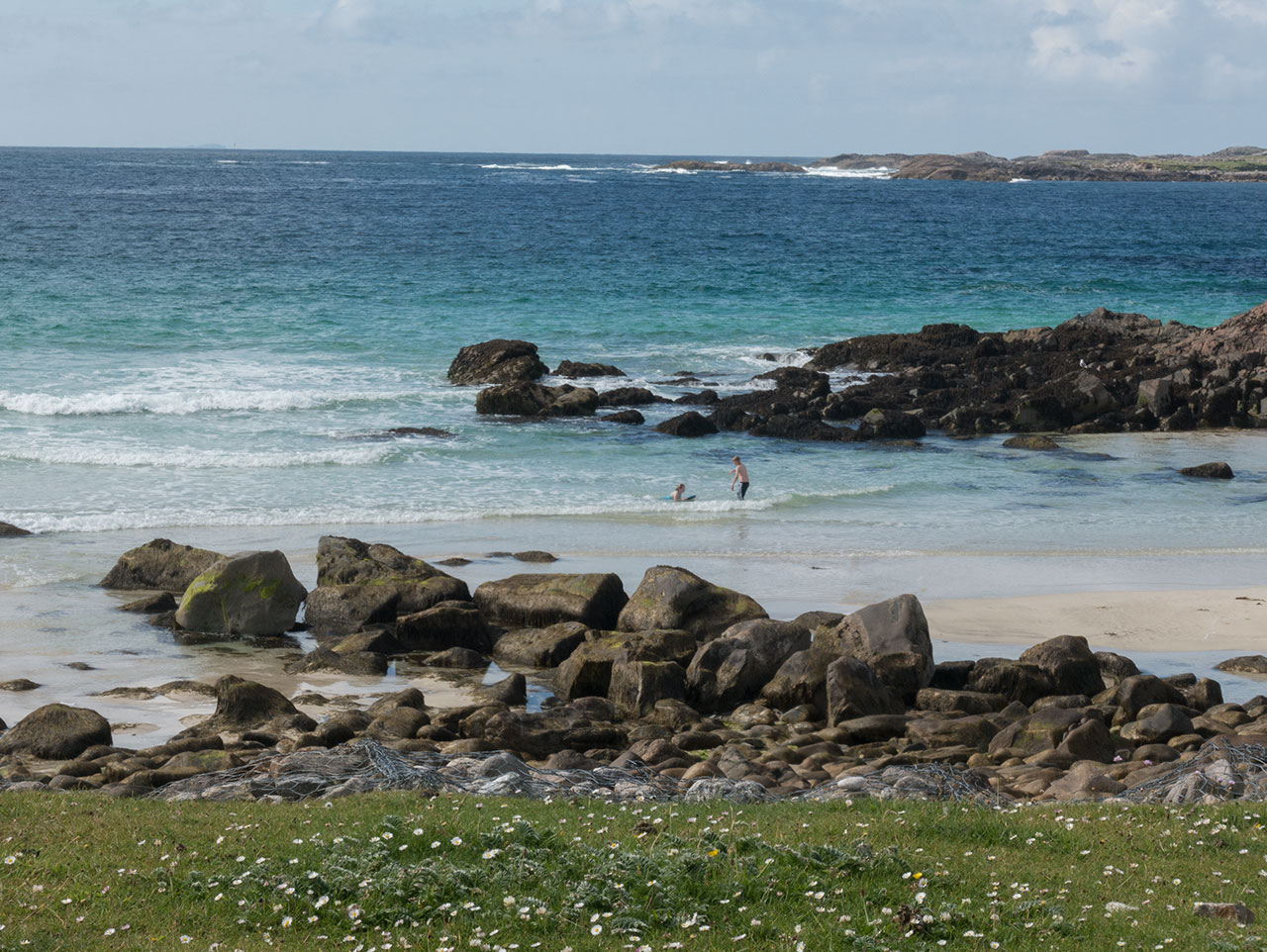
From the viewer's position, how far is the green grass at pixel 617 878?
7.74 meters

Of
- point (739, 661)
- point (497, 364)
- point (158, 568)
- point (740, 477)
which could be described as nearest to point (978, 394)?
point (740, 477)

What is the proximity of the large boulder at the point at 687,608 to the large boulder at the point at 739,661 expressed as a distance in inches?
36.6

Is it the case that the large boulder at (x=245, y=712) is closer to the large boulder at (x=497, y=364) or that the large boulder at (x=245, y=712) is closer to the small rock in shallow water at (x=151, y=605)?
the small rock in shallow water at (x=151, y=605)

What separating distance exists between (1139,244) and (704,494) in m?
78.3

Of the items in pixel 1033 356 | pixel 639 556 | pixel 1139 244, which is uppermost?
pixel 1139 244

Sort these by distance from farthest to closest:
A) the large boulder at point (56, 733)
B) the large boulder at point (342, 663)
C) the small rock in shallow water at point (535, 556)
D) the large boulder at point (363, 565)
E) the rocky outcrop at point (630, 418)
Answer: the rocky outcrop at point (630, 418)
the small rock in shallow water at point (535, 556)
the large boulder at point (363, 565)
the large boulder at point (342, 663)
the large boulder at point (56, 733)

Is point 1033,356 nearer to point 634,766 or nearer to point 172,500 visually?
point 172,500

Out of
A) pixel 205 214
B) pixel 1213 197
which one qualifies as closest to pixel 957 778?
pixel 205 214

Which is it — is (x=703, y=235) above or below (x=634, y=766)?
above

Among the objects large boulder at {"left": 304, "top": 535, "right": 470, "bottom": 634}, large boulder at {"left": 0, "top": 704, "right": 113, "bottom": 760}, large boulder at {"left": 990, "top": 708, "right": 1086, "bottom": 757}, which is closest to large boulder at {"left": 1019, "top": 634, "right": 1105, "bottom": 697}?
large boulder at {"left": 990, "top": 708, "right": 1086, "bottom": 757}

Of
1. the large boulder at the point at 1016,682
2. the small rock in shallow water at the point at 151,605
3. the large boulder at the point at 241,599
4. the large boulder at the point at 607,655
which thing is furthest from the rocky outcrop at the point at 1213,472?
the small rock in shallow water at the point at 151,605

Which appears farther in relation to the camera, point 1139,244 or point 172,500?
point 1139,244

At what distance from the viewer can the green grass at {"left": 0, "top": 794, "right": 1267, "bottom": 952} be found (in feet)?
25.4

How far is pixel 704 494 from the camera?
28594 mm
